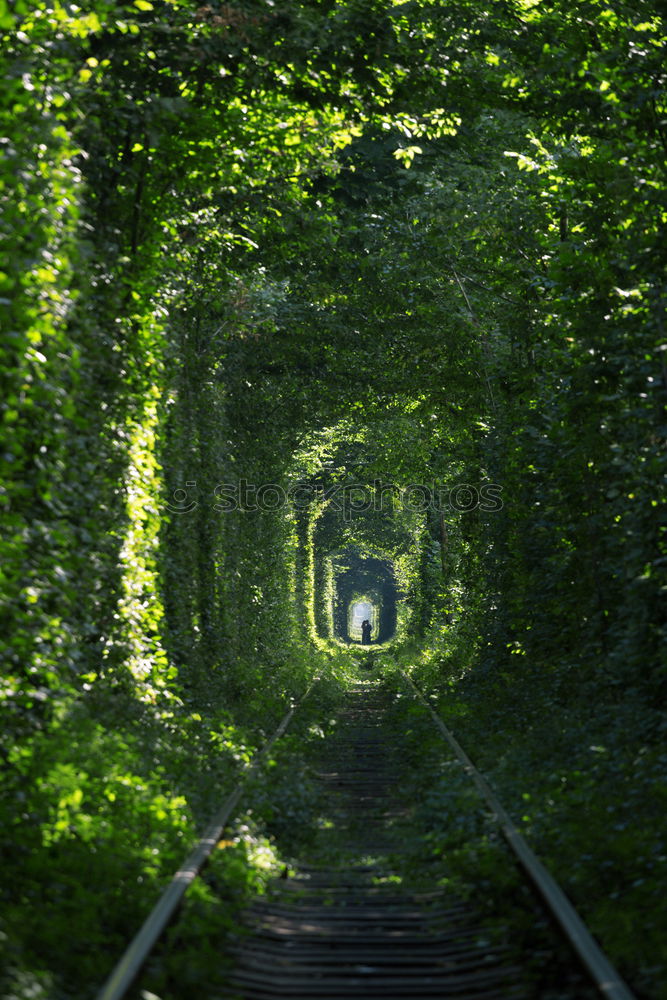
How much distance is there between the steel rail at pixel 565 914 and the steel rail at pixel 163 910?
1954 mm

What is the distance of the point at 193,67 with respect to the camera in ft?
34.6

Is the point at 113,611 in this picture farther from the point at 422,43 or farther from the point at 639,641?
the point at 422,43

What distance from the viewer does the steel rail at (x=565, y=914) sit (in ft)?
14.9

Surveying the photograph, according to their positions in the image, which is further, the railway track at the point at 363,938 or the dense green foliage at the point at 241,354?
the dense green foliage at the point at 241,354

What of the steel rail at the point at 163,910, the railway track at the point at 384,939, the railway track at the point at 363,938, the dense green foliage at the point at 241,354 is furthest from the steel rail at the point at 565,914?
the steel rail at the point at 163,910

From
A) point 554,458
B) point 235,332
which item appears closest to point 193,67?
point 554,458

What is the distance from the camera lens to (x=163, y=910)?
5566 mm

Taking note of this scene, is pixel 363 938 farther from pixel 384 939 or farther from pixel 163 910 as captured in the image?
pixel 163 910

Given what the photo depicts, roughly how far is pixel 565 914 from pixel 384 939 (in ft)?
3.39

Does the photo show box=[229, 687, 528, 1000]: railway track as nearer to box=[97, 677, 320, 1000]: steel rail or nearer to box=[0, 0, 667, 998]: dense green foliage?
box=[97, 677, 320, 1000]: steel rail

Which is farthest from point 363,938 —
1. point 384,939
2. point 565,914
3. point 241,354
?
point 241,354

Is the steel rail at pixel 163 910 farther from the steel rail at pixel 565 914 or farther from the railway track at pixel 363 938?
the steel rail at pixel 565 914

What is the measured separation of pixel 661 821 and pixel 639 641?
302 cm

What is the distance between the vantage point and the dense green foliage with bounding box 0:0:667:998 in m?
7.14
